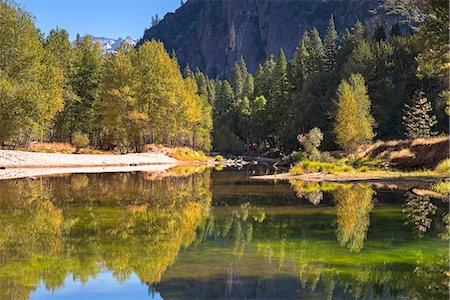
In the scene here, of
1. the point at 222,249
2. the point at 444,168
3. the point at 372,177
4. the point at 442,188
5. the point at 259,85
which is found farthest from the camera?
the point at 259,85

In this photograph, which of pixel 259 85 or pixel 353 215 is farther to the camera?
pixel 259 85

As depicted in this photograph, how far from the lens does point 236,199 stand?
19.4 meters

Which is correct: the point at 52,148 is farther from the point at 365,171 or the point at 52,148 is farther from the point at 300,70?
the point at 300,70

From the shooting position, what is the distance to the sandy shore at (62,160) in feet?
129

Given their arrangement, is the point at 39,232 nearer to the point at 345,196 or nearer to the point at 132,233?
the point at 132,233

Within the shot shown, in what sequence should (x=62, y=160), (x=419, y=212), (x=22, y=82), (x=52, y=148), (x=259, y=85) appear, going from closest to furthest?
(x=419, y=212)
(x=62, y=160)
(x=22, y=82)
(x=52, y=148)
(x=259, y=85)

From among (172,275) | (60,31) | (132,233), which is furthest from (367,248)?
(60,31)

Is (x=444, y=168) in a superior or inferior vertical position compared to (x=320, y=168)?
superior

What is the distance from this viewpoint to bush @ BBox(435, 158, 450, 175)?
26.5 meters

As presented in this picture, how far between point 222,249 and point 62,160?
3656cm

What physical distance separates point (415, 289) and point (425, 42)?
645 inches

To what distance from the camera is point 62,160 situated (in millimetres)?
43156

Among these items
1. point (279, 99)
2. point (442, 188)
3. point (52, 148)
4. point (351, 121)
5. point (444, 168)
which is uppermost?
point (279, 99)

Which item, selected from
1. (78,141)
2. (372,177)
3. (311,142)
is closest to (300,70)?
(311,142)
